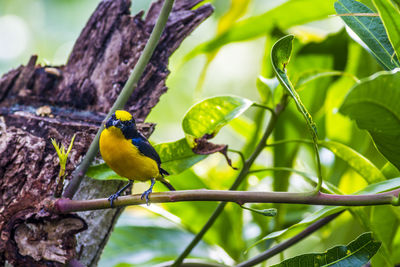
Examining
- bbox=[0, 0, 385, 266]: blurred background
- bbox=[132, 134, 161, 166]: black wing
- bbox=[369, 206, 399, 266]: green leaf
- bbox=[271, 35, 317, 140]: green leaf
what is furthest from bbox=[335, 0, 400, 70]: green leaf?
bbox=[132, 134, 161, 166]: black wing

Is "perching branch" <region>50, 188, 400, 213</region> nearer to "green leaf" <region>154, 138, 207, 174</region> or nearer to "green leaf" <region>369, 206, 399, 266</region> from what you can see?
"green leaf" <region>154, 138, 207, 174</region>

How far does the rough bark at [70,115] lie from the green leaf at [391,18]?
59 centimetres

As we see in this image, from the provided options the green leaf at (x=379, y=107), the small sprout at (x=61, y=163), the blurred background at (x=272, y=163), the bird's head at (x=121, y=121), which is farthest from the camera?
the blurred background at (x=272, y=163)

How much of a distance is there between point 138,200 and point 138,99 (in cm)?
44

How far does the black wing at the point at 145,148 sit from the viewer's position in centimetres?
108

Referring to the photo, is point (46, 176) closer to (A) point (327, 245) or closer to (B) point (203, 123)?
(B) point (203, 123)

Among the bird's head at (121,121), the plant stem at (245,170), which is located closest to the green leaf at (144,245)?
the plant stem at (245,170)

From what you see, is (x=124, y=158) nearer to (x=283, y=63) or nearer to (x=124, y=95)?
(x=124, y=95)

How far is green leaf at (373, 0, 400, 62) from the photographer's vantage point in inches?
32.1

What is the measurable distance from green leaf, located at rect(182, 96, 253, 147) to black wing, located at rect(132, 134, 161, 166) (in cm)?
12

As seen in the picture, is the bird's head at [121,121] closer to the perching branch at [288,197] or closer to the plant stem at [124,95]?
the plant stem at [124,95]

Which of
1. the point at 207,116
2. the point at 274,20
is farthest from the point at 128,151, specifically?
the point at 274,20

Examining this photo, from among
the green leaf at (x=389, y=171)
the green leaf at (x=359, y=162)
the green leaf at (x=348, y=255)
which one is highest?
the green leaf at (x=359, y=162)

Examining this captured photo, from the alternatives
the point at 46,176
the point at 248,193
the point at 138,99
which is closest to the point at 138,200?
the point at 248,193
